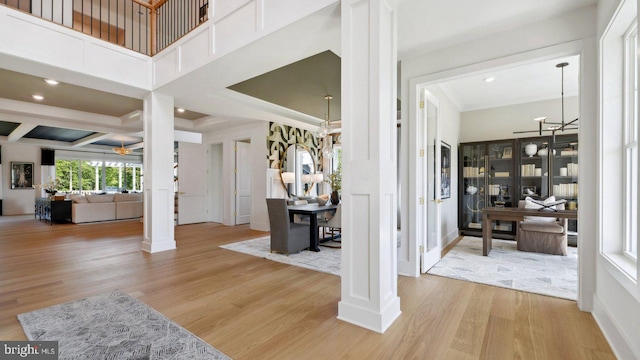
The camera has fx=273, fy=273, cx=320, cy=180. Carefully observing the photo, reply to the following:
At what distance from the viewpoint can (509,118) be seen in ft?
18.7

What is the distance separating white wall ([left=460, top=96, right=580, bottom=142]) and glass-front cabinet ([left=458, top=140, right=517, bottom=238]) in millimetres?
385

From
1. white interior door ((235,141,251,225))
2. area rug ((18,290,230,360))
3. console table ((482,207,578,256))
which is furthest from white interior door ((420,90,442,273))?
white interior door ((235,141,251,225))

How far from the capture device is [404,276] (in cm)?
330

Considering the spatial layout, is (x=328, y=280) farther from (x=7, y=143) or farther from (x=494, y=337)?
(x=7, y=143)

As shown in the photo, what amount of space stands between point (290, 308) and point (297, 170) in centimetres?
525

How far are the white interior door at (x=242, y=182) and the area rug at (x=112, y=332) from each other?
4.94 metres

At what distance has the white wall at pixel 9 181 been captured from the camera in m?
9.89

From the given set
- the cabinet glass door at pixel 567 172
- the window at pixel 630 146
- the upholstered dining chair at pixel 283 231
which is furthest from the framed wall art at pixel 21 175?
the cabinet glass door at pixel 567 172

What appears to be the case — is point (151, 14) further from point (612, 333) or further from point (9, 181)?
point (9, 181)

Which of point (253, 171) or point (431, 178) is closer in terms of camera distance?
point (431, 178)

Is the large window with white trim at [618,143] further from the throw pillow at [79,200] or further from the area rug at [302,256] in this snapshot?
the throw pillow at [79,200]

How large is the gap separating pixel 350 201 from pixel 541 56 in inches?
92.2

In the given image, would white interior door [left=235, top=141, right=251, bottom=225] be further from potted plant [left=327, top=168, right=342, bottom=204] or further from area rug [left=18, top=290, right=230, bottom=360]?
area rug [left=18, top=290, right=230, bottom=360]

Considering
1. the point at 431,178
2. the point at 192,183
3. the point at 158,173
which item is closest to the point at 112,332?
the point at 158,173
